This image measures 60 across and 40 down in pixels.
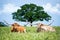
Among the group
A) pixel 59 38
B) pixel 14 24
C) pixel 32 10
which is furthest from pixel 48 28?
pixel 32 10

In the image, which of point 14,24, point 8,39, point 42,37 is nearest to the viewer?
point 8,39

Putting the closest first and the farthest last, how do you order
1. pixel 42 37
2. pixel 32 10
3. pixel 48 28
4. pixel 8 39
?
1. pixel 8 39
2. pixel 42 37
3. pixel 48 28
4. pixel 32 10

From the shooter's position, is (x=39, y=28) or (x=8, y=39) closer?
(x=8, y=39)

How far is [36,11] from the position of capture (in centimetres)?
1160

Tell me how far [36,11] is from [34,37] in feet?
27.2

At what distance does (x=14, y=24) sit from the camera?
4594 mm

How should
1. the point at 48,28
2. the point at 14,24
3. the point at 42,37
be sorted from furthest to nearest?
the point at 48,28
the point at 14,24
the point at 42,37

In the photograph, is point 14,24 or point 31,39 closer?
point 31,39

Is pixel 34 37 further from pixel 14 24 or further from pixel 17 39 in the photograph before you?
pixel 14 24

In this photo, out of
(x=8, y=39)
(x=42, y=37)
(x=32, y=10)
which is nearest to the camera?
(x=8, y=39)

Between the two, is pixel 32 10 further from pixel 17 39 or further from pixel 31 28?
pixel 17 39

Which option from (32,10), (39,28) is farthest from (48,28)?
(32,10)

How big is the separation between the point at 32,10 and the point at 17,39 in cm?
804

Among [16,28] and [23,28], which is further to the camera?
[23,28]
